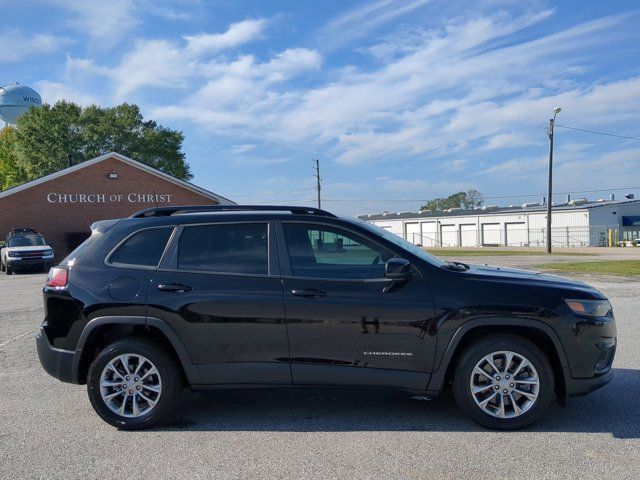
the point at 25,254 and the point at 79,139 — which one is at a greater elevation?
the point at 79,139

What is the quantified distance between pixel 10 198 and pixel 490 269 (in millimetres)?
32117

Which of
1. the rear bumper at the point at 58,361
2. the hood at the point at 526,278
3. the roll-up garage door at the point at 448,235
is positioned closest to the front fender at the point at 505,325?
the hood at the point at 526,278

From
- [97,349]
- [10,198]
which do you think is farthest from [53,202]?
[97,349]

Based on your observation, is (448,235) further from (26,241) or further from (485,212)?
(26,241)

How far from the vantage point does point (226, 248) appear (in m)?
4.73

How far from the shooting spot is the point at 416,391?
4457mm

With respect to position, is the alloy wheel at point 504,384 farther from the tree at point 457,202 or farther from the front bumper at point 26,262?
the tree at point 457,202

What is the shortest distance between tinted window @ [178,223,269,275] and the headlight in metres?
2.50

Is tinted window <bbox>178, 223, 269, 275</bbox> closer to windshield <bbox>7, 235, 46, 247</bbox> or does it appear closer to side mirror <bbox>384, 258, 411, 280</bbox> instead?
side mirror <bbox>384, 258, 411, 280</bbox>

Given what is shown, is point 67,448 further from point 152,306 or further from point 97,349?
point 152,306

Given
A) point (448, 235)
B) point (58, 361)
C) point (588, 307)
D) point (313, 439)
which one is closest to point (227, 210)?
point (58, 361)

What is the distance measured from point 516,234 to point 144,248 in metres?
56.5

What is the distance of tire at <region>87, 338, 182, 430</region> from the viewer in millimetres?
4574

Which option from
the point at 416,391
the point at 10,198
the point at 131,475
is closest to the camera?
the point at 131,475
